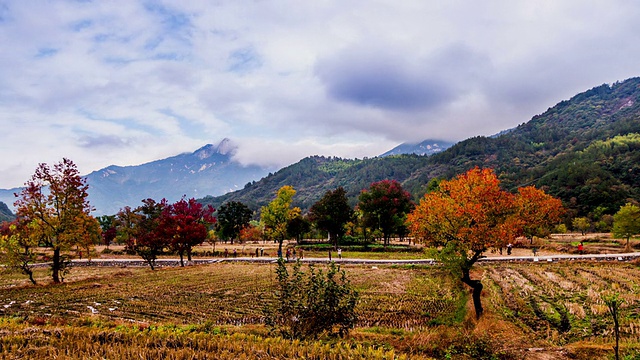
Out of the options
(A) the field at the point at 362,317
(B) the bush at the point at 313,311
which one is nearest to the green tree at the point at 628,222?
(A) the field at the point at 362,317

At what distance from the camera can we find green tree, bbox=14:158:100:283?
2603cm

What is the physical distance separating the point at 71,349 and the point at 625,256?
49519 mm

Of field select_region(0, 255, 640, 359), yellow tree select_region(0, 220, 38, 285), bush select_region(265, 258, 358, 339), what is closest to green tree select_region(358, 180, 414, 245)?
field select_region(0, 255, 640, 359)

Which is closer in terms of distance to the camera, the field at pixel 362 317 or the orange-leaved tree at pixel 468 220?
the field at pixel 362 317

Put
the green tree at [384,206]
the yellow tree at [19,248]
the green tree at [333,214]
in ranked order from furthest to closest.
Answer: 1. the green tree at [384,206]
2. the green tree at [333,214]
3. the yellow tree at [19,248]

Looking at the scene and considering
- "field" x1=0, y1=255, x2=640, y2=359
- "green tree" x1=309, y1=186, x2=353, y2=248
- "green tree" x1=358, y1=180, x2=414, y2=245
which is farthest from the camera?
"green tree" x1=358, y1=180, x2=414, y2=245

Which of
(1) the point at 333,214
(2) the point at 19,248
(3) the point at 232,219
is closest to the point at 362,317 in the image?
(2) the point at 19,248

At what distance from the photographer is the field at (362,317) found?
29.5 ft

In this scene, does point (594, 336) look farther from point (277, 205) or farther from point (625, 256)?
point (277, 205)

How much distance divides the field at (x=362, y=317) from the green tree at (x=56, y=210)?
3.71 metres

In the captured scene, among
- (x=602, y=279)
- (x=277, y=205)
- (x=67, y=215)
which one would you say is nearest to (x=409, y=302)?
(x=602, y=279)

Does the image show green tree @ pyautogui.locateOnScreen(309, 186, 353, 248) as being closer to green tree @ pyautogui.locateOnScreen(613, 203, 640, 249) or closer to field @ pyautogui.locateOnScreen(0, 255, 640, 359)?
field @ pyautogui.locateOnScreen(0, 255, 640, 359)

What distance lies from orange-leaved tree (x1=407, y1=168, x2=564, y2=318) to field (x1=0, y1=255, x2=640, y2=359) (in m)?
2.86

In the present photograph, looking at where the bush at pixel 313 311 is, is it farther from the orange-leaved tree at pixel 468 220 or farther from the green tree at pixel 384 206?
the green tree at pixel 384 206
